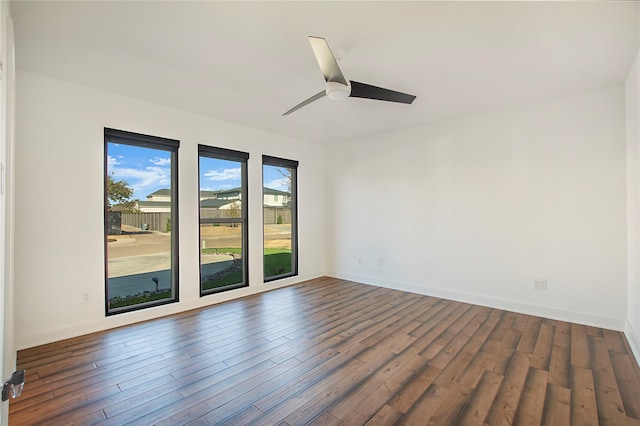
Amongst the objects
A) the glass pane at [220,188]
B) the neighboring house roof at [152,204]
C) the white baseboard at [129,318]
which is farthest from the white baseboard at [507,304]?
the neighboring house roof at [152,204]

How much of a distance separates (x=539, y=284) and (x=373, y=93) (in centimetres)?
314

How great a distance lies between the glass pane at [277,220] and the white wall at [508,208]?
1.30m

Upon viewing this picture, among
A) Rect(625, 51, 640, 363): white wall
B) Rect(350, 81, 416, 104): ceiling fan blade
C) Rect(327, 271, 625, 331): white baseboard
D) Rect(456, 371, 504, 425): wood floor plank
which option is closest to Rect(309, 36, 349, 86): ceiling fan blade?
Rect(350, 81, 416, 104): ceiling fan blade

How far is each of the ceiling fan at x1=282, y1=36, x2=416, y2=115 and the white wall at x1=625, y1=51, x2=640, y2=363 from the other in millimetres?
2035

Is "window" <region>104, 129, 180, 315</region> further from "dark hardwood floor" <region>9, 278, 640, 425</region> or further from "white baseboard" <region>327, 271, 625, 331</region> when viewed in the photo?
"white baseboard" <region>327, 271, 625, 331</region>

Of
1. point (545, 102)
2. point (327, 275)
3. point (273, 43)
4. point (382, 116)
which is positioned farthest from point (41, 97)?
point (545, 102)

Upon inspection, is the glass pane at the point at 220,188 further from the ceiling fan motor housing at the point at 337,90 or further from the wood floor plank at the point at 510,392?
the wood floor plank at the point at 510,392

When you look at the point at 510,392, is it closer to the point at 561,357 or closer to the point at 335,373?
the point at 561,357

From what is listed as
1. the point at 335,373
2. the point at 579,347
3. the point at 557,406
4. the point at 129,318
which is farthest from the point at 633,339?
the point at 129,318

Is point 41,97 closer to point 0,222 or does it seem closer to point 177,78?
point 177,78

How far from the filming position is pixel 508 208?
392 centimetres

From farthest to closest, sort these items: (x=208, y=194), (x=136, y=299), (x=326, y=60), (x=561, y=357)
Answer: (x=208, y=194) → (x=136, y=299) → (x=561, y=357) → (x=326, y=60)

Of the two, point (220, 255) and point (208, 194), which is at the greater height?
point (208, 194)

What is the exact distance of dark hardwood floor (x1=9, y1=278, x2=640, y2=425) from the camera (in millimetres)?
1914
